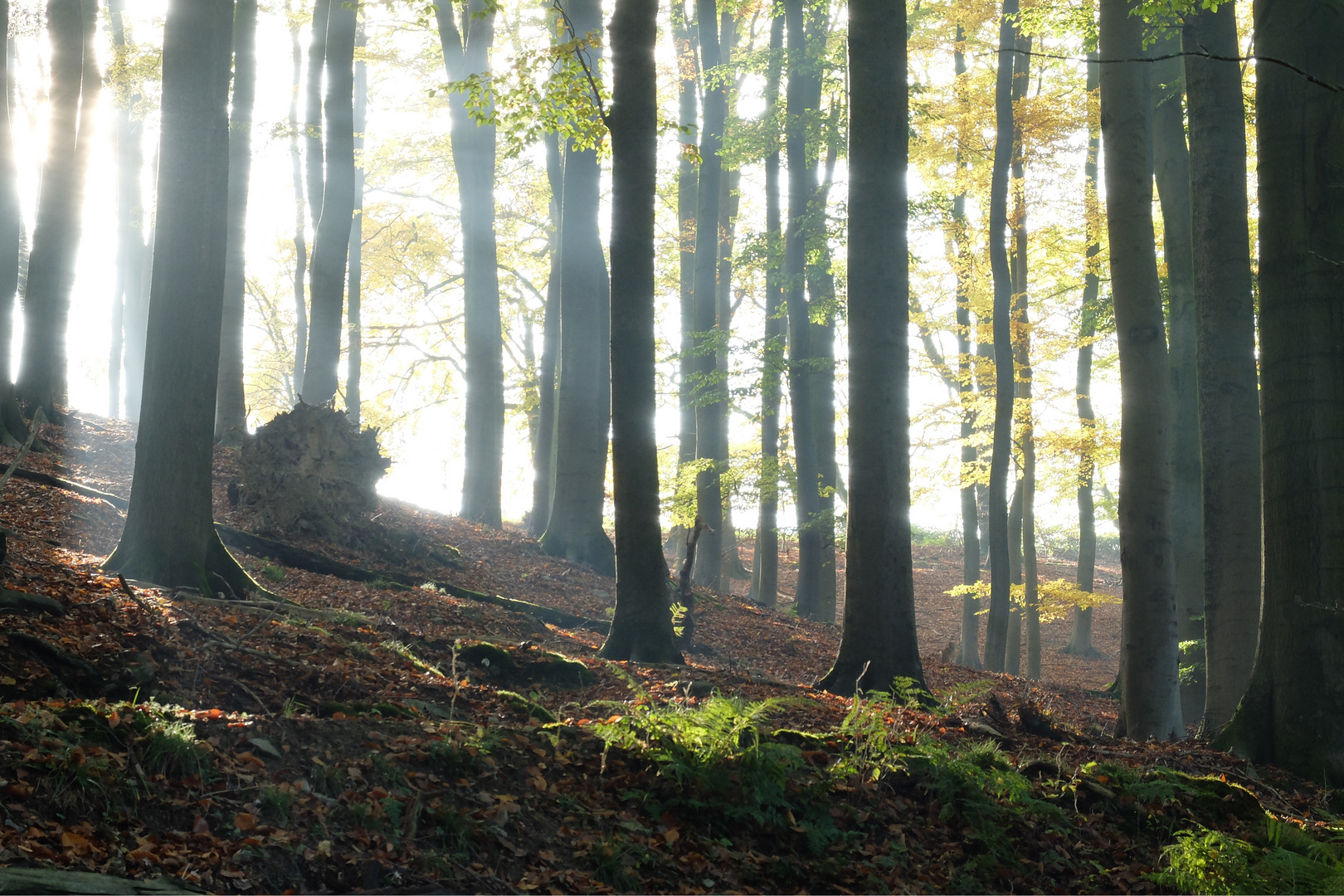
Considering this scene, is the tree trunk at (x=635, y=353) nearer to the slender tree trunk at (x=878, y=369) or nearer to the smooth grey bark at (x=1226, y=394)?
→ the slender tree trunk at (x=878, y=369)

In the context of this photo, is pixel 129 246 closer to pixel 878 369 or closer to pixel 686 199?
pixel 686 199

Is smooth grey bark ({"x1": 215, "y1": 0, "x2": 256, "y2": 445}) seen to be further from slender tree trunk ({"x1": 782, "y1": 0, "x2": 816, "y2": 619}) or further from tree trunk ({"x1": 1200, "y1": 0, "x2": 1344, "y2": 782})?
tree trunk ({"x1": 1200, "y1": 0, "x2": 1344, "y2": 782})

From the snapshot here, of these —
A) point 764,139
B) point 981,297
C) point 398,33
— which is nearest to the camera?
point 764,139

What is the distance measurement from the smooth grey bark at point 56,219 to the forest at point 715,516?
0.06 metres

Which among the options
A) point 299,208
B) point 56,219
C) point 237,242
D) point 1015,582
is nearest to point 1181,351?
point 1015,582

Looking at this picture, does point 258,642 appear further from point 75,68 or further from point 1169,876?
point 75,68

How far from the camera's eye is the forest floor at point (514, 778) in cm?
357

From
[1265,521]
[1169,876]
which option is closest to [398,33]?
[1265,521]

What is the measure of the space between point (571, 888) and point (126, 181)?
29123mm

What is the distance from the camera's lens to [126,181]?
1048 inches

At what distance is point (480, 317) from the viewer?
707 inches

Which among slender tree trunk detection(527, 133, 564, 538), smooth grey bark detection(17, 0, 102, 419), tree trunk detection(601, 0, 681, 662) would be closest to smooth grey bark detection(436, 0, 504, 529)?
slender tree trunk detection(527, 133, 564, 538)

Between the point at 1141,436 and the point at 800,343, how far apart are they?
8.14 meters

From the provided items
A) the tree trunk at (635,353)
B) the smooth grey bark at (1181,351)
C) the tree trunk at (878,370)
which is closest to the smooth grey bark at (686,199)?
the smooth grey bark at (1181,351)
